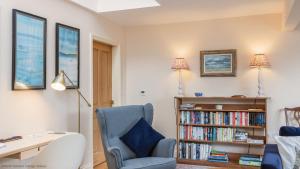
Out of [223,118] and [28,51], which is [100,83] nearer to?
[28,51]

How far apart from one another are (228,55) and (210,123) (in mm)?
1089

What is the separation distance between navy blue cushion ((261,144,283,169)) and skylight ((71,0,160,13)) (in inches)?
89.2

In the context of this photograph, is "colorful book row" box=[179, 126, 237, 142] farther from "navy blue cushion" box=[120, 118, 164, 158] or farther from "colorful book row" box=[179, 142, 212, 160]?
"navy blue cushion" box=[120, 118, 164, 158]

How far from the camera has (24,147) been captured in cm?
245

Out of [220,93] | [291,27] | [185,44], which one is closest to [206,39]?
[185,44]

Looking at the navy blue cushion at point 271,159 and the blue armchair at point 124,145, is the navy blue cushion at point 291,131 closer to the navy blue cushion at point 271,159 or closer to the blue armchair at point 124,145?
the navy blue cushion at point 271,159

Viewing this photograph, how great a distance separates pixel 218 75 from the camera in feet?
15.1

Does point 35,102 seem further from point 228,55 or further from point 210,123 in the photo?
point 228,55

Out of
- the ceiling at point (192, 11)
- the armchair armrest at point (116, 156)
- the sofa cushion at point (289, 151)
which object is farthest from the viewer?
the ceiling at point (192, 11)

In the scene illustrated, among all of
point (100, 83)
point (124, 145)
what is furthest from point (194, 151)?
point (100, 83)

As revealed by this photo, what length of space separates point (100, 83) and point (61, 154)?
239cm

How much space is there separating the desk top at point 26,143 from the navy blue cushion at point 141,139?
0.83 metres

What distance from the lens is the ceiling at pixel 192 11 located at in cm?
381

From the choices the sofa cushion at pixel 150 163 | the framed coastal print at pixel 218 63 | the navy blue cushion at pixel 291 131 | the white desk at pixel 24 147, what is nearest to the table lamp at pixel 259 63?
the framed coastal print at pixel 218 63
